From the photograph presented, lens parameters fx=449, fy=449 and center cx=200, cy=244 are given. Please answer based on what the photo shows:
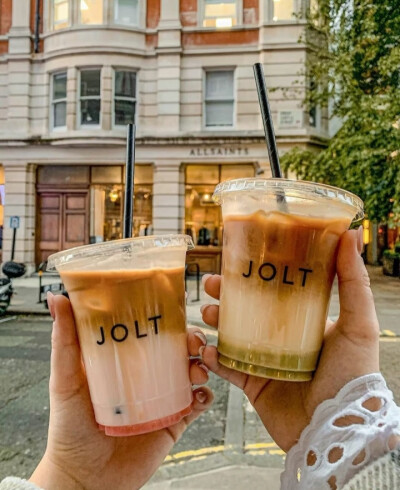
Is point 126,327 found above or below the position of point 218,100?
below

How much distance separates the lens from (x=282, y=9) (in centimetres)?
1502

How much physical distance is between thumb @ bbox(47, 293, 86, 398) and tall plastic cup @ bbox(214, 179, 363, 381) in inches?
21.6

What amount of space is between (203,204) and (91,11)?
762 cm

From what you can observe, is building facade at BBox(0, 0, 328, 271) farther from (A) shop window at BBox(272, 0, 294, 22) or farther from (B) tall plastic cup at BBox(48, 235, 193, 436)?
(B) tall plastic cup at BBox(48, 235, 193, 436)

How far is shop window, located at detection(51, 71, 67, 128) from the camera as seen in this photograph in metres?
15.7

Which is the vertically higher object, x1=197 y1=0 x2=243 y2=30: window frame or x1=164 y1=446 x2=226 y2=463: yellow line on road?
x1=197 y1=0 x2=243 y2=30: window frame

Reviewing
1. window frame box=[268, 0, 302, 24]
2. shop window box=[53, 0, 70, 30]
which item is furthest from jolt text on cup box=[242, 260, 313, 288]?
shop window box=[53, 0, 70, 30]

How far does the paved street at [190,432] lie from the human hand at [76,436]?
5.84 ft

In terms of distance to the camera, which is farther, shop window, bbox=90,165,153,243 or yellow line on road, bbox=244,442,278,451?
shop window, bbox=90,165,153,243

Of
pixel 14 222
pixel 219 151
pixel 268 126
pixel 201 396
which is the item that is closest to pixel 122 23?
pixel 219 151

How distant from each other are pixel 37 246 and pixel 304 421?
15676mm

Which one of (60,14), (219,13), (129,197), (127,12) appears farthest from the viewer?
(60,14)

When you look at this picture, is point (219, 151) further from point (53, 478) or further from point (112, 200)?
point (53, 478)

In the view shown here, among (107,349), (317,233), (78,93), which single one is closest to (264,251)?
(317,233)
